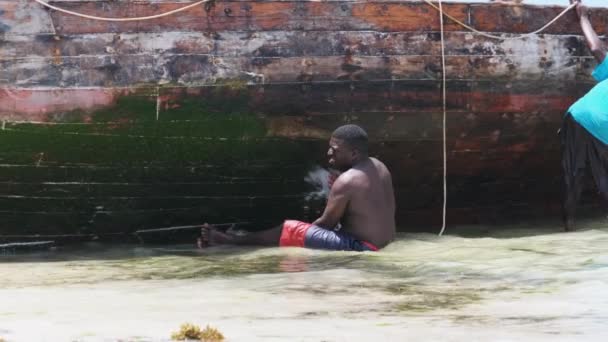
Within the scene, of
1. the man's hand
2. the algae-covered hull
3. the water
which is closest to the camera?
the water

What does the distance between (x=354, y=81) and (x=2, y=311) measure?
155 inches

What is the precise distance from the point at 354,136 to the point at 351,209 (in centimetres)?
52

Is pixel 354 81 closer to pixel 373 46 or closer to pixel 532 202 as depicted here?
pixel 373 46

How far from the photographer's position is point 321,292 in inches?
199

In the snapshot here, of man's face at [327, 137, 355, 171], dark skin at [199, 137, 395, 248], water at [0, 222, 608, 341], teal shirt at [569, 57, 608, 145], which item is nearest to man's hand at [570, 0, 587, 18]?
teal shirt at [569, 57, 608, 145]

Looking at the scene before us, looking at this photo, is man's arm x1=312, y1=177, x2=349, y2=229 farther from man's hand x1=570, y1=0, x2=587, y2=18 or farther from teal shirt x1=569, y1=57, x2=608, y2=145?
man's hand x1=570, y1=0, x2=587, y2=18

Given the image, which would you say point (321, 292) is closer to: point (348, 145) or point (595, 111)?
point (348, 145)

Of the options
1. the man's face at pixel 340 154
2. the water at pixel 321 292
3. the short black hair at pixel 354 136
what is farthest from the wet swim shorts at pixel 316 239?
the short black hair at pixel 354 136

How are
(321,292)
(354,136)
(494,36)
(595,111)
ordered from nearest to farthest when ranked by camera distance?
1. (321,292)
2. (354,136)
3. (595,111)
4. (494,36)

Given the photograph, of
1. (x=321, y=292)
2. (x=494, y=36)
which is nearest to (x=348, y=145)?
(x=494, y=36)

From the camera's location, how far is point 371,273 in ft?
19.1

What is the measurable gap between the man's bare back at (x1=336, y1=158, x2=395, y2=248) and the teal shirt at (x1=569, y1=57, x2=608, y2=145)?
5.87 ft

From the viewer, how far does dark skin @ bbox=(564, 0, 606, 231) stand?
8078mm

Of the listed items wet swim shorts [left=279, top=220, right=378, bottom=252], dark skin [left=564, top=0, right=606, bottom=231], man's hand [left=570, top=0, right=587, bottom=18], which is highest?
man's hand [left=570, top=0, right=587, bottom=18]
